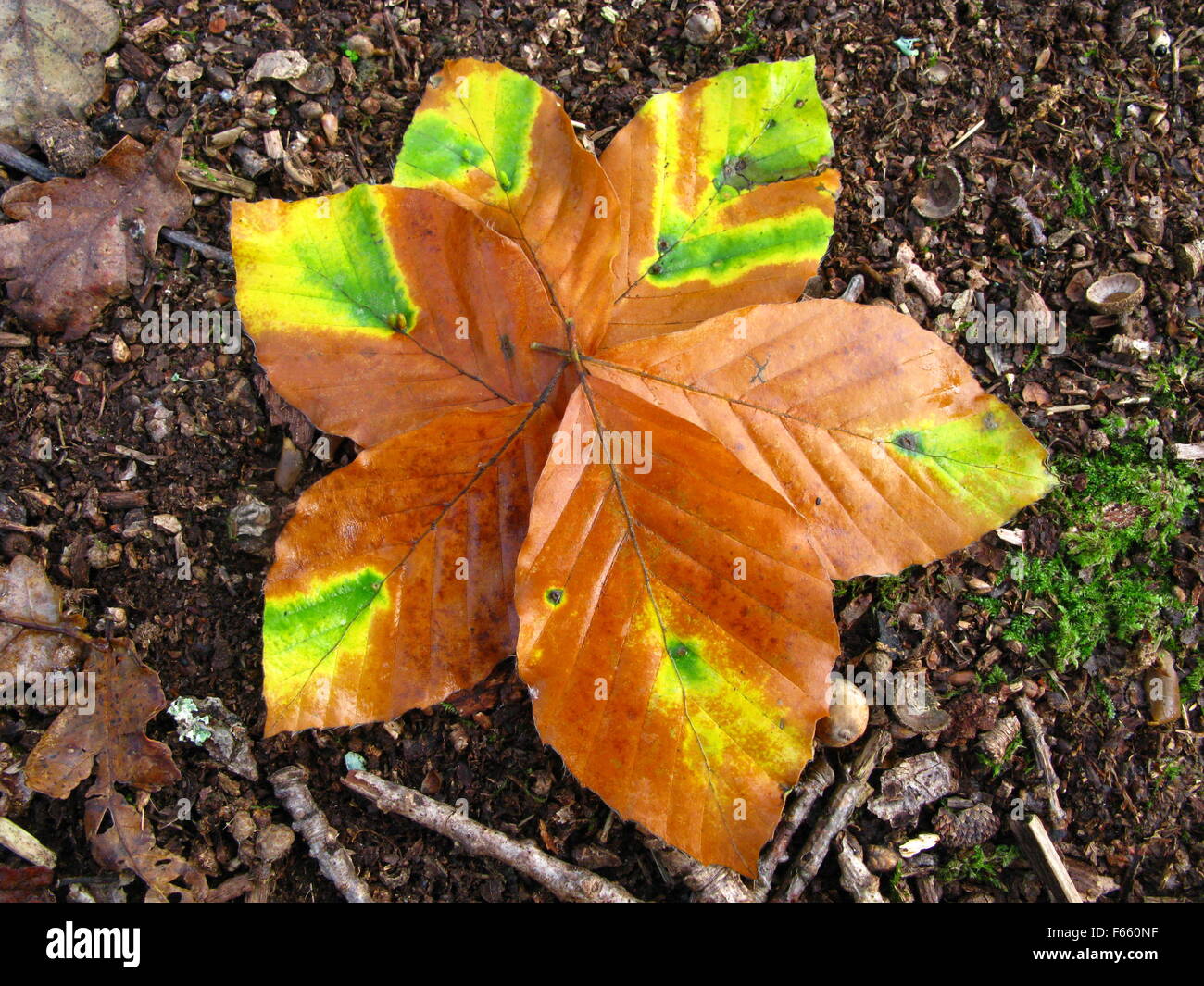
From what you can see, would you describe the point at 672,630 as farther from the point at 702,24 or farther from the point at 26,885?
the point at 702,24

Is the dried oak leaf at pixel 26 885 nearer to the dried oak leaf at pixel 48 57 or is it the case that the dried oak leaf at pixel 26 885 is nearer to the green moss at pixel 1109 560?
the dried oak leaf at pixel 48 57

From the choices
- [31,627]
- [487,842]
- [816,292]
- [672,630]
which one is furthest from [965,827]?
[31,627]

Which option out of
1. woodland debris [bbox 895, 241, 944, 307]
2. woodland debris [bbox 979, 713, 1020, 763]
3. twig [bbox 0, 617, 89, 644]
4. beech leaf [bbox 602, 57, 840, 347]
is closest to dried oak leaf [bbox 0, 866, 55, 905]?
twig [bbox 0, 617, 89, 644]

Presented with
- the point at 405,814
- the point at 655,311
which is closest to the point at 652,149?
the point at 655,311

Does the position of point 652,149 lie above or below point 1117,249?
above

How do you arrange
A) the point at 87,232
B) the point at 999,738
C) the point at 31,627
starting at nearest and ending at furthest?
the point at 31,627 → the point at 999,738 → the point at 87,232
